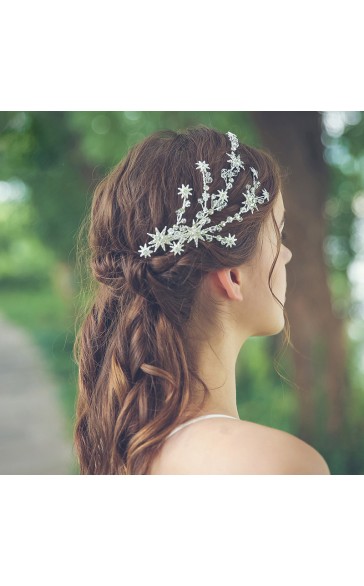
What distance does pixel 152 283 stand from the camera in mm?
1358

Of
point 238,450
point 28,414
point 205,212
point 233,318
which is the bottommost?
point 28,414

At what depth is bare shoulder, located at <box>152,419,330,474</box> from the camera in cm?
118

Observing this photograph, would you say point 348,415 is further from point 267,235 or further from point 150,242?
point 150,242

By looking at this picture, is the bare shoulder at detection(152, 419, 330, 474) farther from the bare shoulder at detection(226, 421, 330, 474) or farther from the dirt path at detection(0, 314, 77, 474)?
the dirt path at detection(0, 314, 77, 474)

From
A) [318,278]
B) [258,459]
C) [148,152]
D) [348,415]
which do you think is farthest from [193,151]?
[348,415]

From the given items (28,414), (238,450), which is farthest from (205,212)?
(28,414)

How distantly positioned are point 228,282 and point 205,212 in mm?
167

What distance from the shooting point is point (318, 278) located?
268cm

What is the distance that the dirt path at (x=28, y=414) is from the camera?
2186mm

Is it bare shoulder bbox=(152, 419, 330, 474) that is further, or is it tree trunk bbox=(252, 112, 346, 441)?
tree trunk bbox=(252, 112, 346, 441)

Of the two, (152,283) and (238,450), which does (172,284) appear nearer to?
(152,283)

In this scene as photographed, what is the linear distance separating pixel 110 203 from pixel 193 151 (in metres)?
0.22

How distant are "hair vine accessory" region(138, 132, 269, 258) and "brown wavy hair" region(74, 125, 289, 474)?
0.01 meters

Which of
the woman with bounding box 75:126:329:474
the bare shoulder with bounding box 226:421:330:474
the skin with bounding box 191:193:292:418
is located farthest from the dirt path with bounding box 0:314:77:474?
the bare shoulder with bounding box 226:421:330:474
